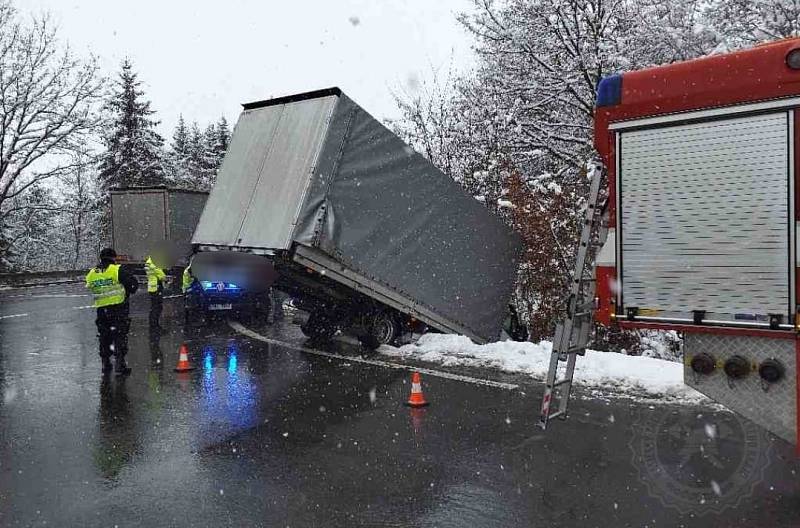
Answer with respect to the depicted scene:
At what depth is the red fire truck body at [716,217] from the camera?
4051 millimetres

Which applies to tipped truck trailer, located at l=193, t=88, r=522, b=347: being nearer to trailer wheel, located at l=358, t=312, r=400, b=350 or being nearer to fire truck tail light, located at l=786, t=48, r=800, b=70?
trailer wheel, located at l=358, t=312, r=400, b=350

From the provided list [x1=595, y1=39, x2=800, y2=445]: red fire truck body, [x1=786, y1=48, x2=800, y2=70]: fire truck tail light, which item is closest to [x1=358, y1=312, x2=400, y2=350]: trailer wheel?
[x1=595, y1=39, x2=800, y2=445]: red fire truck body

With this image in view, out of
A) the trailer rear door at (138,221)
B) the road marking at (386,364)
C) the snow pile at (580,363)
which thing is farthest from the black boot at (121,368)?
the trailer rear door at (138,221)

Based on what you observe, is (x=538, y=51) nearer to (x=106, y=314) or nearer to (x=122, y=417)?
(x=106, y=314)

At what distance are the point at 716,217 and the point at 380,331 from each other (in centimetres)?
792

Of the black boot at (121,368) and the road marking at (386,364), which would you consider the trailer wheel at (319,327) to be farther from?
the black boot at (121,368)

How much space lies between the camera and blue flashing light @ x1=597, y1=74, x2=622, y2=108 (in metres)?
4.79

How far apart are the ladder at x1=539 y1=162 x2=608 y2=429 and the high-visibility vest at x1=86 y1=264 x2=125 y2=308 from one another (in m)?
6.70

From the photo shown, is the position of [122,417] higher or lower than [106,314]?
lower

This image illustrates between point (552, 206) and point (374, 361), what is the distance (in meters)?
4.42

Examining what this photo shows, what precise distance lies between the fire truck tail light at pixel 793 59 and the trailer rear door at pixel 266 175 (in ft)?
20.3

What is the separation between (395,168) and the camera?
34.1ft

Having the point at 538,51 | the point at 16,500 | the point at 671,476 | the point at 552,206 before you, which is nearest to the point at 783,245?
the point at 671,476

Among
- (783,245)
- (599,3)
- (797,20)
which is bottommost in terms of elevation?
(783,245)
